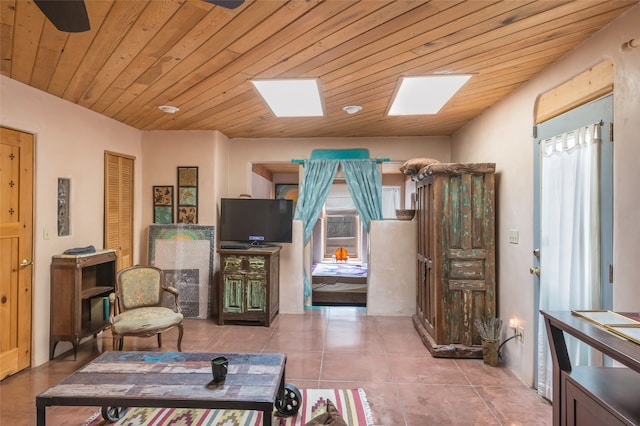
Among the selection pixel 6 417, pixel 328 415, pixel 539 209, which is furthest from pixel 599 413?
pixel 6 417

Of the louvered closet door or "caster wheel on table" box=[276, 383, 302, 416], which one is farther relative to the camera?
the louvered closet door

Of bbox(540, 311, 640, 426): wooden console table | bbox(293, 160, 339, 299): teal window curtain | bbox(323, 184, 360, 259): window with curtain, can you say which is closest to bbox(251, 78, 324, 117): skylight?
bbox(293, 160, 339, 299): teal window curtain

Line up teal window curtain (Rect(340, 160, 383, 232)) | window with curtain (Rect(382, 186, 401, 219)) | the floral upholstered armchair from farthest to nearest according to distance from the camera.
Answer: window with curtain (Rect(382, 186, 401, 219)), teal window curtain (Rect(340, 160, 383, 232)), the floral upholstered armchair

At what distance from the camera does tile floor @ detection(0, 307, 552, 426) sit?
7.64 ft

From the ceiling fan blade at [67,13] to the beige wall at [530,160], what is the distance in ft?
8.58

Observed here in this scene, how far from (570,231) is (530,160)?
29.1 inches

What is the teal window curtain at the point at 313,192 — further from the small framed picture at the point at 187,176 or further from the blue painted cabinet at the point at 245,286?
the small framed picture at the point at 187,176

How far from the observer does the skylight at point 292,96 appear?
9.25 feet

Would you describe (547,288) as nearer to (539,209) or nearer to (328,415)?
(539,209)

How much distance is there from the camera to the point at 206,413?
2.36 meters

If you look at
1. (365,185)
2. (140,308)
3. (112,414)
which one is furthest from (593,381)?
(365,185)

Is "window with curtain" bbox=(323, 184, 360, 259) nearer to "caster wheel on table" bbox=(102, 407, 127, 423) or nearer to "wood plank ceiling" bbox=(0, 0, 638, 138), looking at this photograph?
"wood plank ceiling" bbox=(0, 0, 638, 138)

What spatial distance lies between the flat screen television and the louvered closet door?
117cm

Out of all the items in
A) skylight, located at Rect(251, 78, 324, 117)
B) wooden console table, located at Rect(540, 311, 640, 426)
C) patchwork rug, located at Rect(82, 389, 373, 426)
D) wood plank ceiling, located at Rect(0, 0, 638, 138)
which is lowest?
patchwork rug, located at Rect(82, 389, 373, 426)
